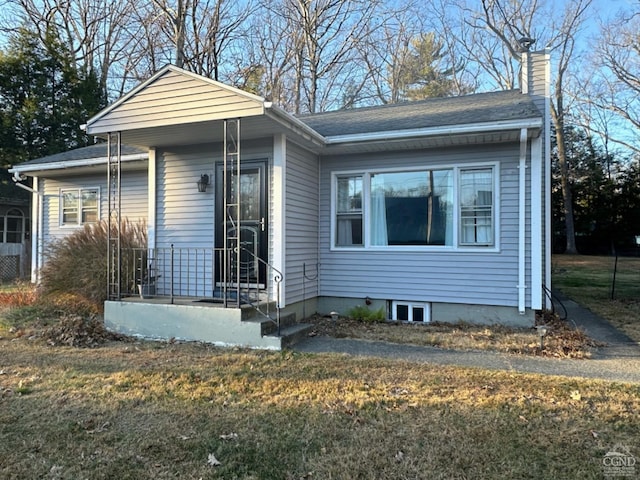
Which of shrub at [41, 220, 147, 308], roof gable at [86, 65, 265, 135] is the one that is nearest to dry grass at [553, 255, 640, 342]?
roof gable at [86, 65, 265, 135]

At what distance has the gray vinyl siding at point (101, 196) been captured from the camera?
9.80 meters

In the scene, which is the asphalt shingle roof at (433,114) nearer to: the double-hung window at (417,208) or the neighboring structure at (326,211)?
the neighboring structure at (326,211)

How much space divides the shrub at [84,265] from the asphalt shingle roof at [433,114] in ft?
12.8

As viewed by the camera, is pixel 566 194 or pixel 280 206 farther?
pixel 566 194

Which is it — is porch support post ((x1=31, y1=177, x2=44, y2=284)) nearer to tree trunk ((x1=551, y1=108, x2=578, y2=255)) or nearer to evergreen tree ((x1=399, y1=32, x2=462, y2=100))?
evergreen tree ((x1=399, y1=32, x2=462, y2=100))

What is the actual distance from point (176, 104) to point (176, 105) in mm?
14

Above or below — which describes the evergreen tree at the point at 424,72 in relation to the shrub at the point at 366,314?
above

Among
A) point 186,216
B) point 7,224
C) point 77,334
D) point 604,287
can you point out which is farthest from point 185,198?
point 7,224

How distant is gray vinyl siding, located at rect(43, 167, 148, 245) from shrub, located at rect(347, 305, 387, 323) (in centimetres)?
486

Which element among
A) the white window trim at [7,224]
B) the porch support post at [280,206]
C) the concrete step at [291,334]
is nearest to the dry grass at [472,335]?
the concrete step at [291,334]

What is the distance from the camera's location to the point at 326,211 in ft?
25.1

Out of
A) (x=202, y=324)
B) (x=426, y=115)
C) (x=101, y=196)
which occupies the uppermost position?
(x=426, y=115)

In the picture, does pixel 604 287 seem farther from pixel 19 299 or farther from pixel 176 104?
pixel 19 299

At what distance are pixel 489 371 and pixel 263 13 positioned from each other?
20.3m
